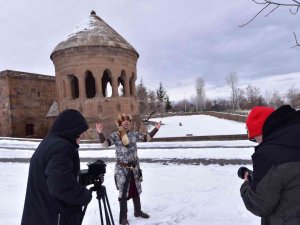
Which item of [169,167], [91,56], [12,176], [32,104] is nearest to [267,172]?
[169,167]

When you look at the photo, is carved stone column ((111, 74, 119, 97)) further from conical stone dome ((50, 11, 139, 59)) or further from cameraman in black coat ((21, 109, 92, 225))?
cameraman in black coat ((21, 109, 92, 225))

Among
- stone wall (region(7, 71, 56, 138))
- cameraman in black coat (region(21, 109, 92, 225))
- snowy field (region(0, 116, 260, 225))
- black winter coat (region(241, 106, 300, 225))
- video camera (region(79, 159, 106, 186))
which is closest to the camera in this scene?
A: black winter coat (region(241, 106, 300, 225))

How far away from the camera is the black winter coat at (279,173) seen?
7.32ft

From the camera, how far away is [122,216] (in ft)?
16.7

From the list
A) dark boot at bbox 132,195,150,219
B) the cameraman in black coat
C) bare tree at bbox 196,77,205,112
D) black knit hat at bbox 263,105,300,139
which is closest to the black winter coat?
black knit hat at bbox 263,105,300,139

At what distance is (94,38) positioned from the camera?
22.7m

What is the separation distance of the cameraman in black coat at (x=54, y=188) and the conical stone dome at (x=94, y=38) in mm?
20309

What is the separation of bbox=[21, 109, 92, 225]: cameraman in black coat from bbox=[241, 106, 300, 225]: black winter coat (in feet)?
5.13

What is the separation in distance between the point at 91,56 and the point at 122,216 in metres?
18.6

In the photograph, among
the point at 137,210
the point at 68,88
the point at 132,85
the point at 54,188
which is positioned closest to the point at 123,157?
the point at 137,210

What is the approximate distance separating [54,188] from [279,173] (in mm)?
1855

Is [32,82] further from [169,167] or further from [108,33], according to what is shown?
[169,167]

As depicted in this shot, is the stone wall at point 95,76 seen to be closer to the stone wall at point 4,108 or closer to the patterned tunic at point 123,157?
the stone wall at point 4,108

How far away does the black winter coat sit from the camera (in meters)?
2.23
